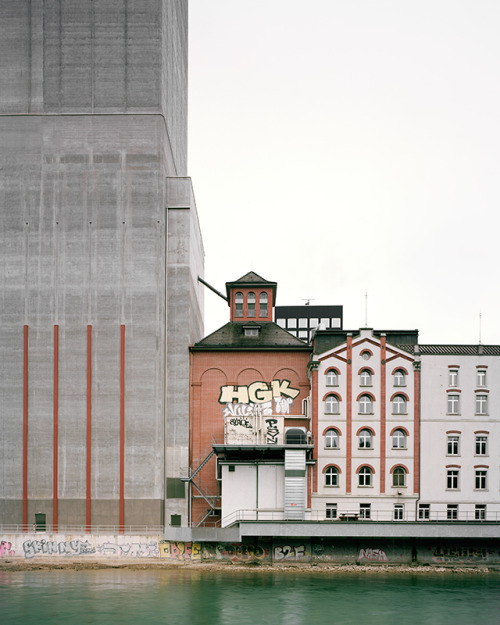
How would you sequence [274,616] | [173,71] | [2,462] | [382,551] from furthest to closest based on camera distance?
1. [173,71]
2. [2,462]
3. [382,551]
4. [274,616]

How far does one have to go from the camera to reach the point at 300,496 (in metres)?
64.7

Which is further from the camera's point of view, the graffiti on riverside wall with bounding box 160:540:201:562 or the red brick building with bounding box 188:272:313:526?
the red brick building with bounding box 188:272:313:526

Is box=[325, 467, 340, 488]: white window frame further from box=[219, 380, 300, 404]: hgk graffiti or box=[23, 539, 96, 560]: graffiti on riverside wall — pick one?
box=[23, 539, 96, 560]: graffiti on riverside wall

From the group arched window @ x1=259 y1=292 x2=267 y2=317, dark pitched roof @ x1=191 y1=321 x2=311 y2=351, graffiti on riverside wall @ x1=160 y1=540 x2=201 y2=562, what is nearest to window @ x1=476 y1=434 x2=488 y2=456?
dark pitched roof @ x1=191 y1=321 x2=311 y2=351

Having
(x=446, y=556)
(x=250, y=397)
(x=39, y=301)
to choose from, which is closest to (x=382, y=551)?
(x=446, y=556)

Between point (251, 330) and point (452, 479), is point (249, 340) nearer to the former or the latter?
point (251, 330)

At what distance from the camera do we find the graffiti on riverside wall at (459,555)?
208 feet

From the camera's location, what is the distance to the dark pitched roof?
233ft

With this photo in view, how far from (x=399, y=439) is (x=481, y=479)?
7.30 metres

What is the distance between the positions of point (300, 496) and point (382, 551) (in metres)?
7.46

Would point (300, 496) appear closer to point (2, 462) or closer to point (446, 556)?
point (446, 556)

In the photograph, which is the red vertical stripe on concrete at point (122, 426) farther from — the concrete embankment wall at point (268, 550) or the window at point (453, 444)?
the window at point (453, 444)

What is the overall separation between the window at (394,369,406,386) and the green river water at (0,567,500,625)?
15206mm

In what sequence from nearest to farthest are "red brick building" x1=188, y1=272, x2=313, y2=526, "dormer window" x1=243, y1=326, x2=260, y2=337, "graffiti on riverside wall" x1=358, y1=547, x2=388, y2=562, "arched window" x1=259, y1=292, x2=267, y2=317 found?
"graffiti on riverside wall" x1=358, y1=547, x2=388, y2=562 < "red brick building" x1=188, y1=272, x2=313, y2=526 < "dormer window" x1=243, y1=326, x2=260, y2=337 < "arched window" x1=259, y1=292, x2=267, y2=317
